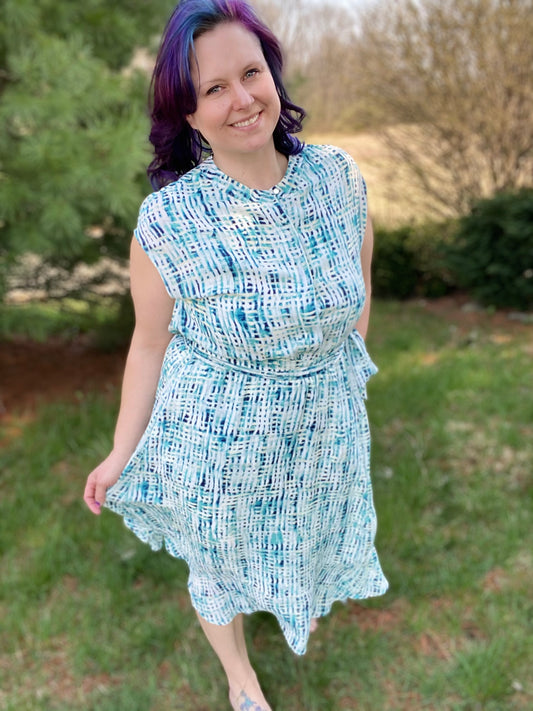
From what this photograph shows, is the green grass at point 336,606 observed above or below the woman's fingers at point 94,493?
below

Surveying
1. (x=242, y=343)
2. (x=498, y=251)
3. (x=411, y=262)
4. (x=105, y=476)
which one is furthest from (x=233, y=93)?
(x=411, y=262)

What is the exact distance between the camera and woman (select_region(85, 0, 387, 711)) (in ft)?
4.46

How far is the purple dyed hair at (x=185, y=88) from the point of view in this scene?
1279 mm

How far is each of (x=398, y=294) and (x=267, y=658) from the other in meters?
4.63

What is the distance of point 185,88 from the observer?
4.29 ft

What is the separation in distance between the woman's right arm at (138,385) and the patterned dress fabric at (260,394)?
3 cm

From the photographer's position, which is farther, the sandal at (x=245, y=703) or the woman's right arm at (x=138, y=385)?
the sandal at (x=245, y=703)

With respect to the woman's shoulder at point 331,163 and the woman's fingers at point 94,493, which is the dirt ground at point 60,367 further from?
the woman's shoulder at point 331,163

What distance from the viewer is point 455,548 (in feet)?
8.17

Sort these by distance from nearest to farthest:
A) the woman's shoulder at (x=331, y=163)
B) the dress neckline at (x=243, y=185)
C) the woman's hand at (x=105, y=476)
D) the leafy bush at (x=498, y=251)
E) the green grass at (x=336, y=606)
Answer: the dress neckline at (x=243, y=185)
the woman's shoulder at (x=331, y=163)
the woman's hand at (x=105, y=476)
the green grass at (x=336, y=606)
the leafy bush at (x=498, y=251)

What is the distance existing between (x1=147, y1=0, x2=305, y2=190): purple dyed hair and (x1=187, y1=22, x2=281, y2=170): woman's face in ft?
0.06

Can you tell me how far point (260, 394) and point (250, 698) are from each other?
935 mm

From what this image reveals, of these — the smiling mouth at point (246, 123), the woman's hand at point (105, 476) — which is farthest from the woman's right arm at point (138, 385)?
the smiling mouth at point (246, 123)

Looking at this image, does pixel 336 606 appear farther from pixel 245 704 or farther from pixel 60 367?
pixel 60 367
